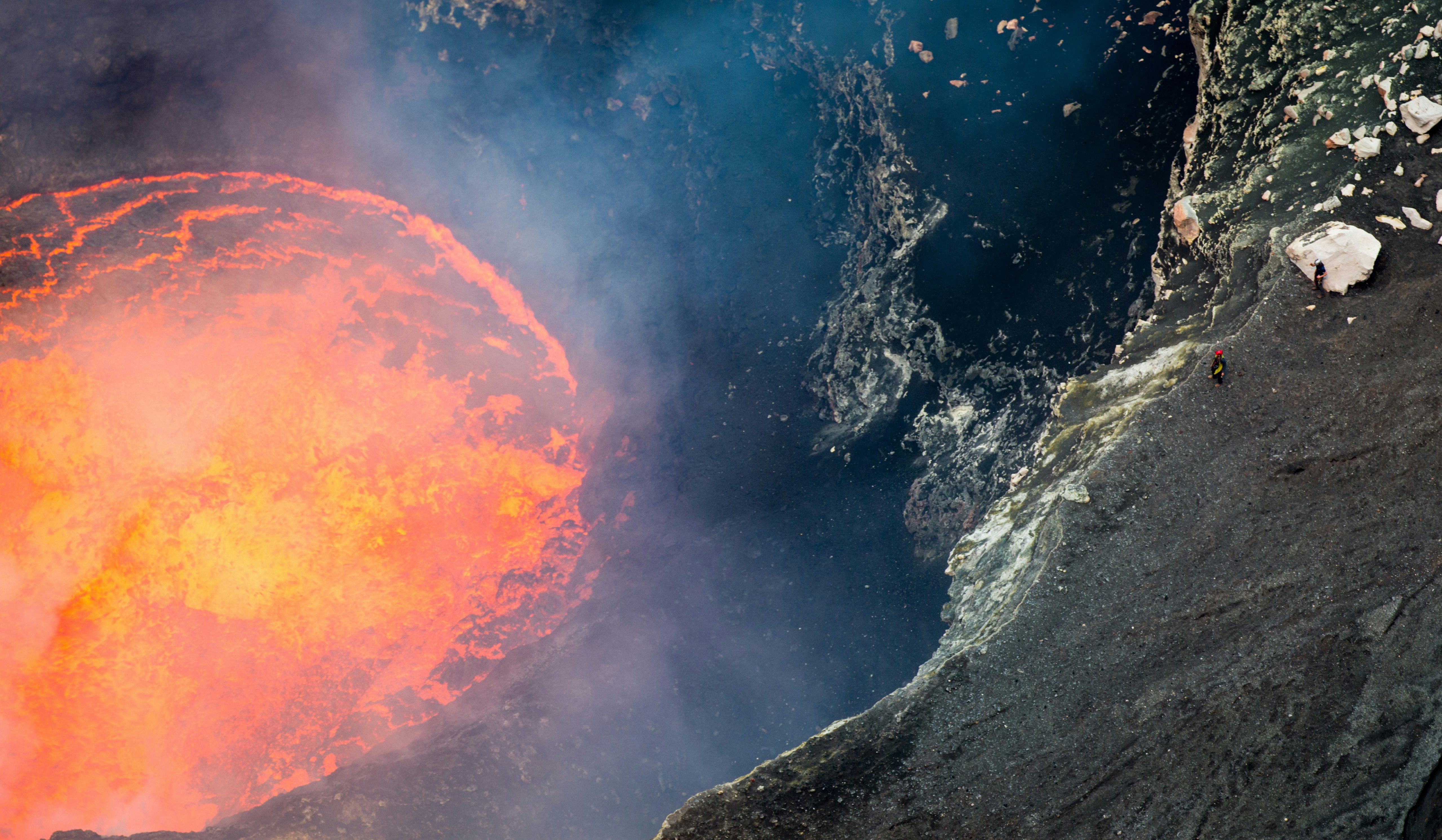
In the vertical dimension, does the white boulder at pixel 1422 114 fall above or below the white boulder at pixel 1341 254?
above

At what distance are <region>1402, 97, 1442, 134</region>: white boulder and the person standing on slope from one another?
3067mm

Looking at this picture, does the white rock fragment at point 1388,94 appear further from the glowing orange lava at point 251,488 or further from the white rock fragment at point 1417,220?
the glowing orange lava at point 251,488

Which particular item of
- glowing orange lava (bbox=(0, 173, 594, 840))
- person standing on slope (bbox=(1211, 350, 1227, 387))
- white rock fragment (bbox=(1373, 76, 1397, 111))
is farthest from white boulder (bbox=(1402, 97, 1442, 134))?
glowing orange lava (bbox=(0, 173, 594, 840))

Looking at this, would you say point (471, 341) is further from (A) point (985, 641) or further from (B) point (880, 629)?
(A) point (985, 641)

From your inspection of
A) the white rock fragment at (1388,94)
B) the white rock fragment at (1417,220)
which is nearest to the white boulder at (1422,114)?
the white rock fragment at (1388,94)

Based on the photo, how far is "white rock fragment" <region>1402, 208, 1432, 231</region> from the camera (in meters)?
7.59

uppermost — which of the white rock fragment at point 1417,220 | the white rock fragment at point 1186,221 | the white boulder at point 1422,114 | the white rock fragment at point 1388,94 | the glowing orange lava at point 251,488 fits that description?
the glowing orange lava at point 251,488

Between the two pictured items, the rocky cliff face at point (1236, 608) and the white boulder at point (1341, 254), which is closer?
the rocky cliff face at point (1236, 608)

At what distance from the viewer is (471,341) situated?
40.5 ft

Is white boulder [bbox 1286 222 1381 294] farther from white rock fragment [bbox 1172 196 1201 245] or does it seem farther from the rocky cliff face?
white rock fragment [bbox 1172 196 1201 245]

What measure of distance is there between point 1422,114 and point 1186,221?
221 centimetres

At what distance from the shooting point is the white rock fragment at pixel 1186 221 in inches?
357

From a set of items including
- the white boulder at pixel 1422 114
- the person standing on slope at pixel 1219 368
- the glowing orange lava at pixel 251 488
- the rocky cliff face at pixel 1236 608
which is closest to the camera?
the rocky cliff face at pixel 1236 608

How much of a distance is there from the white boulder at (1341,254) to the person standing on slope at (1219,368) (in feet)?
4.20
